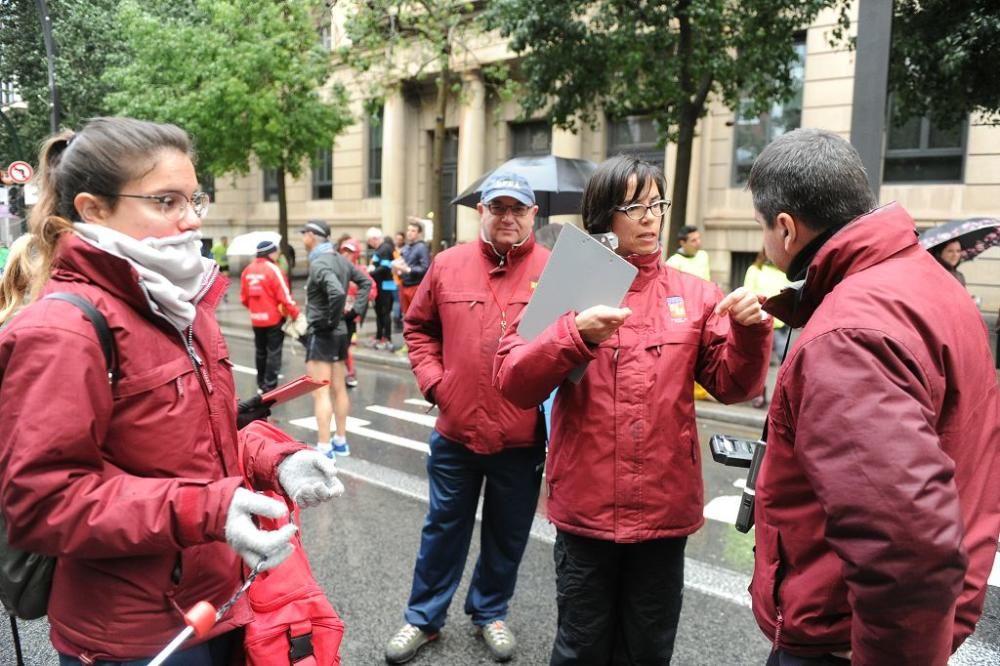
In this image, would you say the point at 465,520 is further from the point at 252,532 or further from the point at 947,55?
the point at 947,55

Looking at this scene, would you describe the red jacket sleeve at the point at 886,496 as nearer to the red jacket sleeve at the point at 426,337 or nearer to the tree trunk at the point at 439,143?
the red jacket sleeve at the point at 426,337

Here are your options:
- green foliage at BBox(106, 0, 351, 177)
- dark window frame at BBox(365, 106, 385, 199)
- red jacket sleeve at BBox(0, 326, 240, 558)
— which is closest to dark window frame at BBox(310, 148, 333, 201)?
dark window frame at BBox(365, 106, 385, 199)

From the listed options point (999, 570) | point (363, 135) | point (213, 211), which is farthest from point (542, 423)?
point (213, 211)

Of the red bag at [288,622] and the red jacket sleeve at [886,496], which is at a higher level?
the red jacket sleeve at [886,496]

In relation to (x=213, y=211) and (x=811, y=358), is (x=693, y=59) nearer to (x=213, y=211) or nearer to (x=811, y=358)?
(x=811, y=358)

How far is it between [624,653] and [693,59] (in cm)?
896

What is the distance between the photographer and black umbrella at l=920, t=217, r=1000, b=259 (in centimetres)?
558

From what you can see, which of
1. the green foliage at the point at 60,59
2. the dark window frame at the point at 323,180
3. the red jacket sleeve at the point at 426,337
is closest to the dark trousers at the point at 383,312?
the green foliage at the point at 60,59

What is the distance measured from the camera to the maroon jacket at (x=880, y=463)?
1.37 metres

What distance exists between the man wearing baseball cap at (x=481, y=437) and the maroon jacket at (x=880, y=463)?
1.61 m

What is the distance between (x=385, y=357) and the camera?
40.7 ft

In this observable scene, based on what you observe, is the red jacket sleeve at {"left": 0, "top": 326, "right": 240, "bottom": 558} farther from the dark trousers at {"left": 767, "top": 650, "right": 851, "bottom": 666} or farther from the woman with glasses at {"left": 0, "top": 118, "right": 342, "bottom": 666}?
the dark trousers at {"left": 767, "top": 650, "right": 851, "bottom": 666}

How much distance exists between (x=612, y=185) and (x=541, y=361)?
2.29ft

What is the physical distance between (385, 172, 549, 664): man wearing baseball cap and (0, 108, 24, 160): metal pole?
1493 cm
